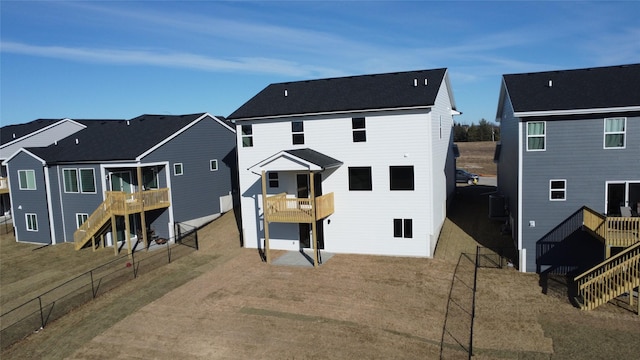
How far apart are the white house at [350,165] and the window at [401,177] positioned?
5 cm

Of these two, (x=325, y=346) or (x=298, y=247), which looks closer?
(x=325, y=346)

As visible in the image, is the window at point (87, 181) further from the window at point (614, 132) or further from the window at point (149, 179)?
the window at point (614, 132)

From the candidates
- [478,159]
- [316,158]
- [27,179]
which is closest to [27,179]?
[27,179]

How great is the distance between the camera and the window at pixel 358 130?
72.2ft

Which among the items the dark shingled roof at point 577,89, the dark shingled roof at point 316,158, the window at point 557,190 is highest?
the dark shingled roof at point 577,89

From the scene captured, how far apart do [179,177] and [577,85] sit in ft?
74.7

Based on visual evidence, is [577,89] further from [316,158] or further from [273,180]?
[273,180]

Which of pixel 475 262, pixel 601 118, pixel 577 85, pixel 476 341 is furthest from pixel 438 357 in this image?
pixel 577 85

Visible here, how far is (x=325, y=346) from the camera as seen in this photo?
13180mm

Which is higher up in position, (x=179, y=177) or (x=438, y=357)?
(x=179, y=177)

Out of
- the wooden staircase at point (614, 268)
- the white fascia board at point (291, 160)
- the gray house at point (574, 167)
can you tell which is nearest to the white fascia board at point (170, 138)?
the white fascia board at point (291, 160)

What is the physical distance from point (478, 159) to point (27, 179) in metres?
52.2

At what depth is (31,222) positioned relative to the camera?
2997 centimetres

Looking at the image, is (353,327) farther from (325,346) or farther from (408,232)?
(408,232)
